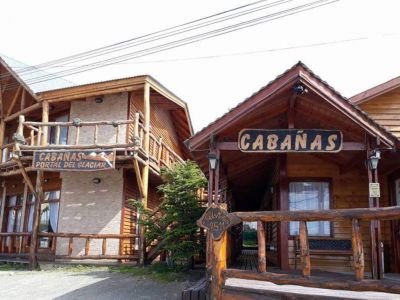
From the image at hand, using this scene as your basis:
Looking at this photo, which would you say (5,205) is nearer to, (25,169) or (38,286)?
(25,169)

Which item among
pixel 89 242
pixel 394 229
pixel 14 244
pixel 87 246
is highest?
pixel 394 229

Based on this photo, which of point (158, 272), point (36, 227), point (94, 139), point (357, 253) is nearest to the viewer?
point (357, 253)

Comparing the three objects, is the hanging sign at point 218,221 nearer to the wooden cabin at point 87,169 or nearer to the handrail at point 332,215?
the handrail at point 332,215

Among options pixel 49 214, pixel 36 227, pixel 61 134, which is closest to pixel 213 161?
pixel 36 227

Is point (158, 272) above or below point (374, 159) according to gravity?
below

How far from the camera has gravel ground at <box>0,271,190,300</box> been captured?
30.2 ft

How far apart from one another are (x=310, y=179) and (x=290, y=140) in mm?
2549

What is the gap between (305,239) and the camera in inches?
220

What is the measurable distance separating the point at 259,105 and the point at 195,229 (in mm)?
4685

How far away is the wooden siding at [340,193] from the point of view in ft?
32.7

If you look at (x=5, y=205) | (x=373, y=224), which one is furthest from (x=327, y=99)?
(x=5, y=205)

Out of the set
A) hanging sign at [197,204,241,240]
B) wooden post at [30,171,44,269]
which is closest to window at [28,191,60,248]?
wooden post at [30,171,44,269]

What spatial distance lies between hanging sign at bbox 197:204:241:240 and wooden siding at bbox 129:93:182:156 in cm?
1025

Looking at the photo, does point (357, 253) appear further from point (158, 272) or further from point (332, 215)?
point (158, 272)
